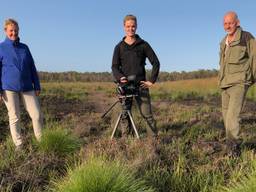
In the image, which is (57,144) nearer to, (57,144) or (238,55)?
(57,144)

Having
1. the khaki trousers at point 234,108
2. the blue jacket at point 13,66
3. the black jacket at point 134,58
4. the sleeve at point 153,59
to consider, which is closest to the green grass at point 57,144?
the blue jacket at point 13,66

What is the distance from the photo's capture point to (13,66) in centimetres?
657

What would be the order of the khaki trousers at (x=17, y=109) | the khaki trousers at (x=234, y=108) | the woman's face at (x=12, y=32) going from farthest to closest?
the khaki trousers at (x=234, y=108), the khaki trousers at (x=17, y=109), the woman's face at (x=12, y=32)

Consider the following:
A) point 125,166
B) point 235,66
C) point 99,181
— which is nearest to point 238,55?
point 235,66

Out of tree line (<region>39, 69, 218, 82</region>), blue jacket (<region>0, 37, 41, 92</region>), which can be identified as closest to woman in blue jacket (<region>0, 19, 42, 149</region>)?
blue jacket (<region>0, 37, 41, 92</region>)

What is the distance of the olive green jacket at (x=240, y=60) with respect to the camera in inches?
272

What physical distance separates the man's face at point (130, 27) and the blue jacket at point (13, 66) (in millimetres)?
1627

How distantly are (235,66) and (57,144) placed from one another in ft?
10.4

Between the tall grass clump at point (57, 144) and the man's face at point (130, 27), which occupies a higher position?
the man's face at point (130, 27)

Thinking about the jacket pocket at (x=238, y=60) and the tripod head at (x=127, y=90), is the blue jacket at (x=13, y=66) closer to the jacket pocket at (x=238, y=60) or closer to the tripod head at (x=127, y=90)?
the tripod head at (x=127, y=90)

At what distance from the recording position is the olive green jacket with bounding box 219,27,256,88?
690 centimetres

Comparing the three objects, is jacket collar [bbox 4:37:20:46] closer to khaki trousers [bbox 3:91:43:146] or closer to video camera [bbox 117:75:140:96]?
khaki trousers [bbox 3:91:43:146]

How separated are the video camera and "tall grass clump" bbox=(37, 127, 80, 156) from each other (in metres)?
1.11

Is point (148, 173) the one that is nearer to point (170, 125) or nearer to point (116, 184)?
point (116, 184)
